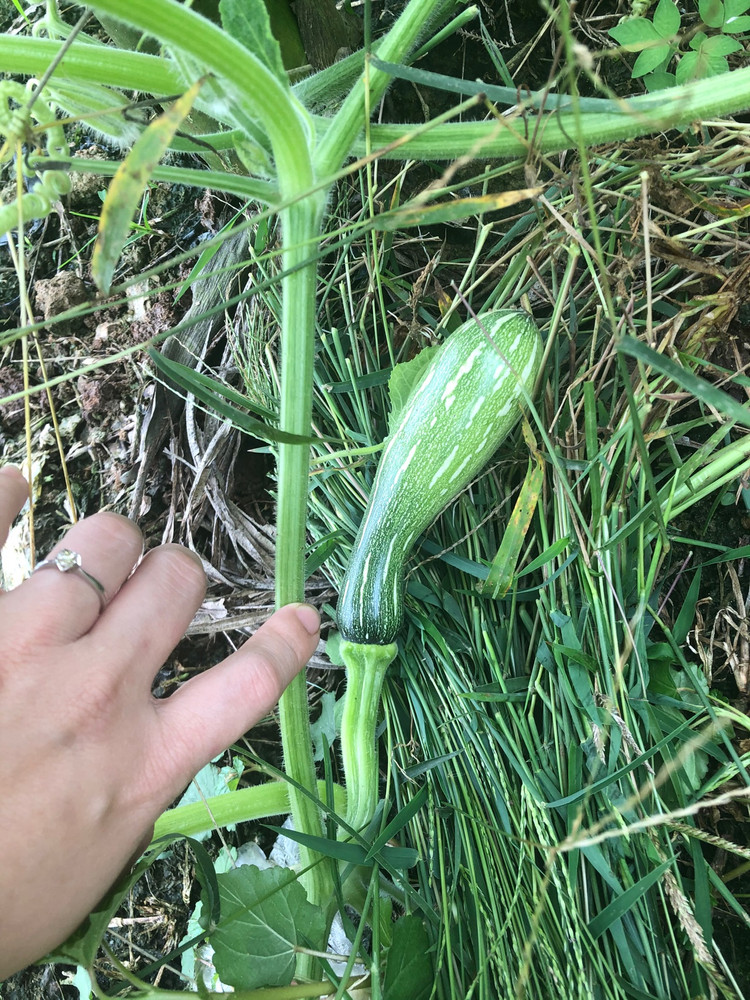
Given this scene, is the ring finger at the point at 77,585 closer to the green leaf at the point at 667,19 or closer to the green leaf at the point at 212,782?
the green leaf at the point at 212,782

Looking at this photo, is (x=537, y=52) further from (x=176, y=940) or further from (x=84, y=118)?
(x=176, y=940)

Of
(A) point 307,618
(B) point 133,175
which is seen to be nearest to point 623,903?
(A) point 307,618

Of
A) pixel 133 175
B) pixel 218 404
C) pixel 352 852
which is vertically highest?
pixel 133 175

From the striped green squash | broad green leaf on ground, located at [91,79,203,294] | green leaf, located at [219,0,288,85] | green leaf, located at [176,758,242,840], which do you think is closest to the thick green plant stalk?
the striped green squash

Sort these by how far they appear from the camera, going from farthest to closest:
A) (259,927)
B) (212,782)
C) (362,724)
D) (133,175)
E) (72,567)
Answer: (212,782) < (362,724) < (259,927) < (72,567) < (133,175)

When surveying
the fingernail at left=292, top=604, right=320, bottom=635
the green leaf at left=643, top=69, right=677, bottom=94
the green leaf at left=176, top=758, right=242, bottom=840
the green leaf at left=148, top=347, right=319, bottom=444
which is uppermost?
the green leaf at left=643, top=69, right=677, bottom=94

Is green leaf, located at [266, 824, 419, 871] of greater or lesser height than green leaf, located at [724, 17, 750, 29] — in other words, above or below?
below

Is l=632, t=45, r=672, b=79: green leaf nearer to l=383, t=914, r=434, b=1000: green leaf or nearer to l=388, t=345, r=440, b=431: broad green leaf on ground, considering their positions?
l=388, t=345, r=440, b=431: broad green leaf on ground

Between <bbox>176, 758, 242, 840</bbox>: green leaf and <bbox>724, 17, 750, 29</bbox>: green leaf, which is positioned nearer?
<bbox>724, 17, 750, 29</bbox>: green leaf

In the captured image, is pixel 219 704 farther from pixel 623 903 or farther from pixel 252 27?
pixel 252 27
